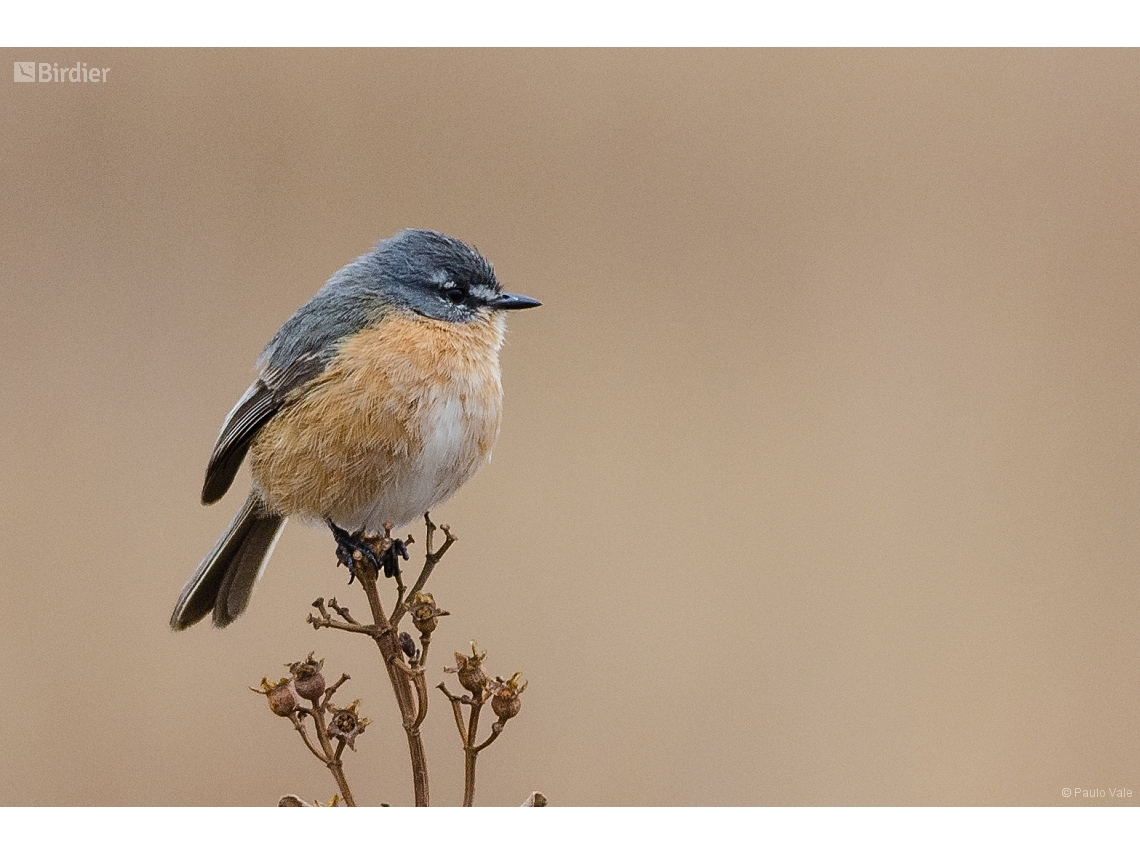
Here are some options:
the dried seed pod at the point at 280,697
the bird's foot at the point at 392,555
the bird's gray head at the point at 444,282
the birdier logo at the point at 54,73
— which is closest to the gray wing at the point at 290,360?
the bird's gray head at the point at 444,282

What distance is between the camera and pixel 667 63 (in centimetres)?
392

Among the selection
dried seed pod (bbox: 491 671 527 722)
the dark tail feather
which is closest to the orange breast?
the dark tail feather

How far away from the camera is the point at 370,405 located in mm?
2439

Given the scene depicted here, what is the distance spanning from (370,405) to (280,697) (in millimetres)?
863

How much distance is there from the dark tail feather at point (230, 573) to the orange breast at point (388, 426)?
0.25 metres

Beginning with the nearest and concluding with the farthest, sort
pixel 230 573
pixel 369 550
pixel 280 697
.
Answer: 1. pixel 280 697
2. pixel 369 550
3. pixel 230 573

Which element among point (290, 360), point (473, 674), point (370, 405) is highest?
point (290, 360)

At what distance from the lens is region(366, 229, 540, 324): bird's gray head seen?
260cm

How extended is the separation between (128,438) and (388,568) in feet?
4.96

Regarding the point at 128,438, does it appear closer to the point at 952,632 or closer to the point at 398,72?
the point at 398,72

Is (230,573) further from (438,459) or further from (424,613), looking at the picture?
(424,613)

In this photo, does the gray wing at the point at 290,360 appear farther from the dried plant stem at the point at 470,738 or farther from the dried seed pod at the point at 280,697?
the dried plant stem at the point at 470,738

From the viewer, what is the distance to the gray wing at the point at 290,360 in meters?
2.58

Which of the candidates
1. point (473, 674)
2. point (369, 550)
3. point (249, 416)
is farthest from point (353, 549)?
point (473, 674)
